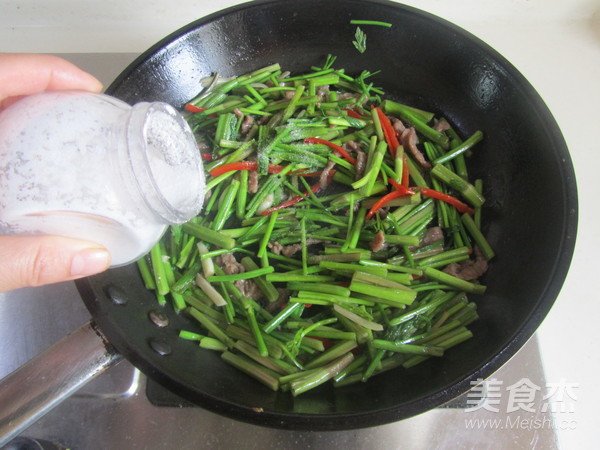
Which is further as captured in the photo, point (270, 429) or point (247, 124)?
point (247, 124)

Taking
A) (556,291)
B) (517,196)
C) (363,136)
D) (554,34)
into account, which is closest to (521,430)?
(556,291)

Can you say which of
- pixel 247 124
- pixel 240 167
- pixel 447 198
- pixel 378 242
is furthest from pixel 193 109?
pixel 447 198

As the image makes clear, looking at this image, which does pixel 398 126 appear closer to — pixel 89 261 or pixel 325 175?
pixel 325 175

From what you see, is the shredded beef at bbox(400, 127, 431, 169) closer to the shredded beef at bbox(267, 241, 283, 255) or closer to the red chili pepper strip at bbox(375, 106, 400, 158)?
the red chili pepper strip at bbox(375, 106, 400, 158)

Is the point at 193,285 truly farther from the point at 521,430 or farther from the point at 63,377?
the point at 521,430

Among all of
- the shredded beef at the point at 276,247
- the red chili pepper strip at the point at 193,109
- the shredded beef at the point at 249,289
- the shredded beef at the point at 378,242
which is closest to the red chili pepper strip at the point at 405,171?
the shredded beef at the point at 378,242

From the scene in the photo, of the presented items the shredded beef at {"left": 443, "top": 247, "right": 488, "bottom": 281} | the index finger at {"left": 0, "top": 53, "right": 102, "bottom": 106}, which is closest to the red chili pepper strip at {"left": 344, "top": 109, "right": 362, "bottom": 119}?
the shredded beef at {"left": 443, "top": 247, "right": 488, "bottom": 281}

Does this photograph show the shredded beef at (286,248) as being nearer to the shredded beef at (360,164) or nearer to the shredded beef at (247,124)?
the shredded beef at (360,164)
